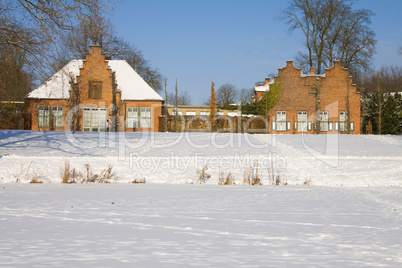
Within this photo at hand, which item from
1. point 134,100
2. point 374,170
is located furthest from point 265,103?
point 374,170

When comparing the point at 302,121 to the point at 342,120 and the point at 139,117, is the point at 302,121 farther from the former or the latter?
the point at 139,117

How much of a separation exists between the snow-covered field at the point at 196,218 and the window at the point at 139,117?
17253 mm

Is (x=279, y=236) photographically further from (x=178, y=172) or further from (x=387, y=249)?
(x=178, y=172)

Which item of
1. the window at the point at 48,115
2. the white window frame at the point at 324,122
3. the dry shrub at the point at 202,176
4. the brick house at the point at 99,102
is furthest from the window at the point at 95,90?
the dry shrub at the point at 202,176

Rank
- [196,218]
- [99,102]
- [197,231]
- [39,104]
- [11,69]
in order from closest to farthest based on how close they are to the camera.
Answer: [197,231]
[196,218]
[11,69]
[39,104]
[99,102]

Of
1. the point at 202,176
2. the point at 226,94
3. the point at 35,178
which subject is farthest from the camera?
the point at 226,94

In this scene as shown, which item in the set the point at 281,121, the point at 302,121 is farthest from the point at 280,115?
the point at 302,121

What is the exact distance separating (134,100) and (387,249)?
1273 inches

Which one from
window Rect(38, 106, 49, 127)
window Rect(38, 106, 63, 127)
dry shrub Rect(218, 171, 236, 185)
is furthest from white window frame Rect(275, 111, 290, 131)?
dry shrub Rect(218, 171, 236, 185)

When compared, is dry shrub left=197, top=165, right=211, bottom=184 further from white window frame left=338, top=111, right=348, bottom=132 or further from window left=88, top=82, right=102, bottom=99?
white window frame left=338, top=111, right=348, bottom=132

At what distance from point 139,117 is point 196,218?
2958cm

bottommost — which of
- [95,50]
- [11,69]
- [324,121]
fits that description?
[324,121]

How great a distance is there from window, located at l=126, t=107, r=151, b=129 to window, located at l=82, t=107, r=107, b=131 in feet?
7.05

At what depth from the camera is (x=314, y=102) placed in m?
39.2
